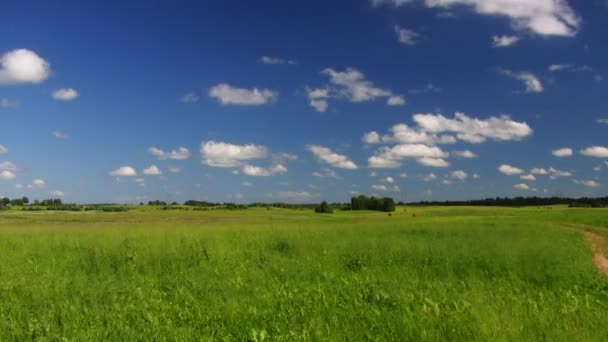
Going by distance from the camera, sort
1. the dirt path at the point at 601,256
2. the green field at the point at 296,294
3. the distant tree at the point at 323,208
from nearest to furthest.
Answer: the green field at the point at 296,294, the dirt path at the point at 601,256, the distant tree at the point at 323,208

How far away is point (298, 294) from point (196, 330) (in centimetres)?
302

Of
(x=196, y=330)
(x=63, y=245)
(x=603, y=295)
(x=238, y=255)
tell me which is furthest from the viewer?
(x=63, y=245)

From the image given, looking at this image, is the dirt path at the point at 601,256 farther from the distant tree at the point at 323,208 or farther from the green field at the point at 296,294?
the distant tree at the point at 323,208

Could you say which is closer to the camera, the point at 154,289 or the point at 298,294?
the point at 298,294

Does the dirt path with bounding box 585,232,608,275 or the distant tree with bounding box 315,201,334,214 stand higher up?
the distant tree with bounding box 315,201,334,214

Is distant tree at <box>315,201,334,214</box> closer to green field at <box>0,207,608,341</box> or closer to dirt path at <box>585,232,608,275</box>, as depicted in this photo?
dirt path at <box>585,232,608,275</box>

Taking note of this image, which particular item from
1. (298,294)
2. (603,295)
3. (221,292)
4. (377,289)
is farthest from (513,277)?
(221,292)

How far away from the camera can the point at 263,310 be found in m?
9.41

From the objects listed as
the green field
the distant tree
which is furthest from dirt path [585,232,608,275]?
the distant tree

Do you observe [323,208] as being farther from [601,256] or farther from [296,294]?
[296,294]

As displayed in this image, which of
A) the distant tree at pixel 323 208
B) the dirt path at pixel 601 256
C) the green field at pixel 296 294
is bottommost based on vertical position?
the dirt path at pixel 601 256

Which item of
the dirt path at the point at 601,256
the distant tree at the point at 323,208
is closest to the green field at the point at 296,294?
the dirt path at the point at 601,256

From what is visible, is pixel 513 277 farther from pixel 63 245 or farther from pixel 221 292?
pixel 63 245

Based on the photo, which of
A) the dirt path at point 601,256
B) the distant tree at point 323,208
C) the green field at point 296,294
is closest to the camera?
the green field at point 296,294
